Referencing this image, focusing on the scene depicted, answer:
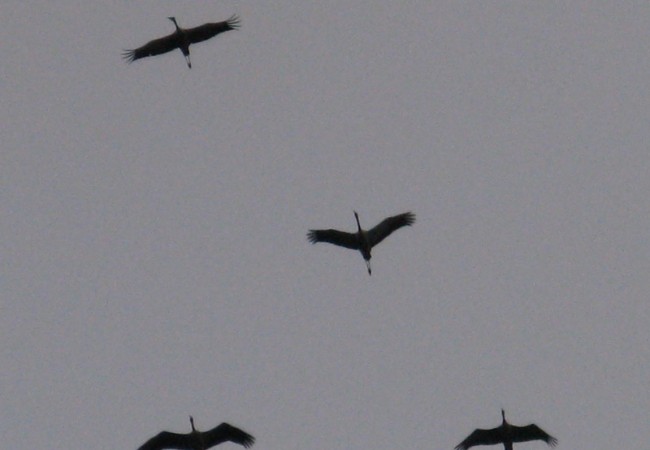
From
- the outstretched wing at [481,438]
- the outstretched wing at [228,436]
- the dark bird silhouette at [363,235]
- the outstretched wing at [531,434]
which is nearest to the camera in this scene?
the outstretched wing at [228,436]

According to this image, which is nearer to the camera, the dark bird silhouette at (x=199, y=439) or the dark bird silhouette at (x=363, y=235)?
the dark bird silhouette at (x=199, y=439)

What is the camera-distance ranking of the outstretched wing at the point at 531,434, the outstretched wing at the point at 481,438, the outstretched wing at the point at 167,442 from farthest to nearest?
the outstretched wing at the point at 481,438
the outstretched wing at the point at 531,434
the outstretched wing at the point at 167,442

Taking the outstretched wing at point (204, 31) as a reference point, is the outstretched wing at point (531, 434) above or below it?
below

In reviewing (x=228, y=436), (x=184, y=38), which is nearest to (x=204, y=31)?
(x=184, y=38)

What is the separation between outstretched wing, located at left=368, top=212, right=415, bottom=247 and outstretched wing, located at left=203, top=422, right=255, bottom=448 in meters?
5.07

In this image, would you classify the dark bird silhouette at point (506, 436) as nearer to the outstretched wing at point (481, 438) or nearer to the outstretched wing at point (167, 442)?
the outstretched wing at point (481, 438)

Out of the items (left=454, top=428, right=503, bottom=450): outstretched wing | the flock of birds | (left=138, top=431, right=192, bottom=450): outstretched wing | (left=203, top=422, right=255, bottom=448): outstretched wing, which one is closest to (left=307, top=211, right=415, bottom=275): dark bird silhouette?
the flock of birds

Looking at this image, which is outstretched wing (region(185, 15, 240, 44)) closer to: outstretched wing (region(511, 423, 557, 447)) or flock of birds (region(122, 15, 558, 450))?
flock of birds (region(122, 15, 558, 450))

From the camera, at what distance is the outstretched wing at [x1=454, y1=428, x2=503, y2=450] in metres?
30.6

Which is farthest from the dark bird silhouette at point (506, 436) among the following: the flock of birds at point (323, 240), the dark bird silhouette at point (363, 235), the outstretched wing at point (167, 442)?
the outstretched wing at point (167, 442)

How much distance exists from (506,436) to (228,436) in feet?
20.6

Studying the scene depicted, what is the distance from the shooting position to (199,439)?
29.4 m

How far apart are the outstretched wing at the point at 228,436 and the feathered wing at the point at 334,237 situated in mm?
4487

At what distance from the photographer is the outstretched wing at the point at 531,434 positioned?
30.4 m
